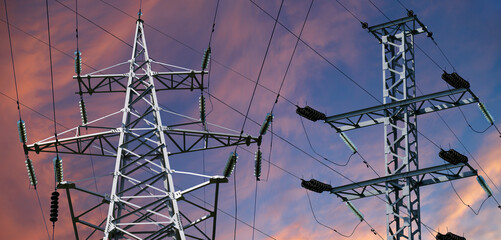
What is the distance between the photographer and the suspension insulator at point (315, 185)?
34.1 meters

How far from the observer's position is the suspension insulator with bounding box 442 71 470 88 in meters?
33.6

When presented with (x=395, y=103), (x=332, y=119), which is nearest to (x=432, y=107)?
(x=395, y=103)

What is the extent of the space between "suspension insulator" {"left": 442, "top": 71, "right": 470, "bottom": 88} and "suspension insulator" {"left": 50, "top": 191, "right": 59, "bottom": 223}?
17.4 m

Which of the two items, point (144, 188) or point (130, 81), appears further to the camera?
point (130, 81)

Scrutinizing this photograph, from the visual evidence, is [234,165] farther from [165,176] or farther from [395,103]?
[395,103]

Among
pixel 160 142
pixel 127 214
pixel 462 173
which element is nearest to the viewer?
pixel 127 214

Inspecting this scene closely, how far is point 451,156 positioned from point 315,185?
5.98 meters

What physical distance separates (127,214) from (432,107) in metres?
15.6

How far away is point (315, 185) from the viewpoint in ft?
112

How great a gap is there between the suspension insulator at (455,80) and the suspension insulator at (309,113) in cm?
564

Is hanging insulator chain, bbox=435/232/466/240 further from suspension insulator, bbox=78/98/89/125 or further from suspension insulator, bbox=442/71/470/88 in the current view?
suspension insulator, bbox=78/98/89/125

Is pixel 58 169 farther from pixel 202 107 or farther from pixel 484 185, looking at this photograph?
Result: pixel 484 185

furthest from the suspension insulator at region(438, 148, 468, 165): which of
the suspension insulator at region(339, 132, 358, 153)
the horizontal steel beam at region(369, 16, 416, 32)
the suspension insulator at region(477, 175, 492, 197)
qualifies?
the horizontal steel beam at region(369, 16, 416, 32)

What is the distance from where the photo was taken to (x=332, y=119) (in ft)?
116
